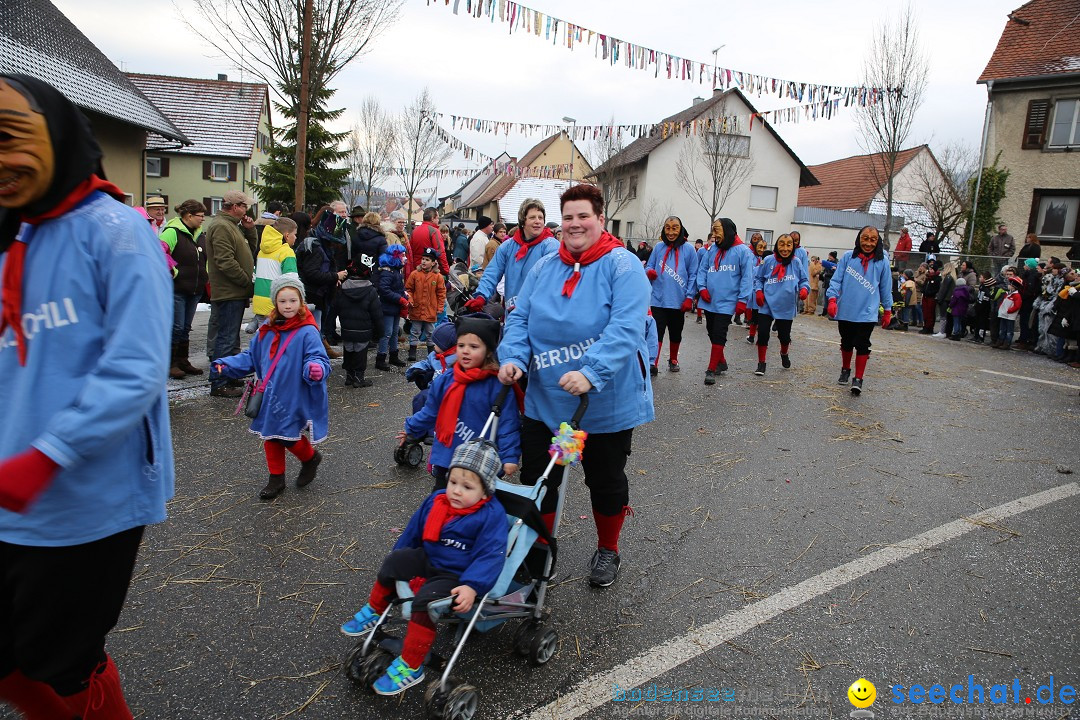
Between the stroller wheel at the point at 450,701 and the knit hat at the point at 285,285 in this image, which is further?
the knit hat at the point at 285,285

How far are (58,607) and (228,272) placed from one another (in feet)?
20.7

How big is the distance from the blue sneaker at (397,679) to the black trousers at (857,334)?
7761 millimetres

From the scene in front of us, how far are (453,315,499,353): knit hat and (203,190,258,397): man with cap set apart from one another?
4.91 m

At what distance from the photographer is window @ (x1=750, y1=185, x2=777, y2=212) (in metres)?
38.0

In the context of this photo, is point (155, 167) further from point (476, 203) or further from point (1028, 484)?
point (1028, 484)

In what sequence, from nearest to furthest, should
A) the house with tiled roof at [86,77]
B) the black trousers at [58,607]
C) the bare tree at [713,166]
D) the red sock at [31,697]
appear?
the black trousers at [58,607] → the red sock at [31,697] → the house with tiled roof at [86,77] → the bare tree at [713,166]

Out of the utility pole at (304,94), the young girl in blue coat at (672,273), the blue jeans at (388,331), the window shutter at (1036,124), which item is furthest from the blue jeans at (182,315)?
the window shutter at (1036,124)

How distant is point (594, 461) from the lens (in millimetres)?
3605

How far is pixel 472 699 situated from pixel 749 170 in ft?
126

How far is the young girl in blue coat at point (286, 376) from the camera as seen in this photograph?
186 inches

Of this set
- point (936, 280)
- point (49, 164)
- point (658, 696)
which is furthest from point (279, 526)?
point (936, 280)

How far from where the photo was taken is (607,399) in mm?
3475

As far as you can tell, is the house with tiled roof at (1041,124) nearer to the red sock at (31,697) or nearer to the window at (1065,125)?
the window at (1065,125)

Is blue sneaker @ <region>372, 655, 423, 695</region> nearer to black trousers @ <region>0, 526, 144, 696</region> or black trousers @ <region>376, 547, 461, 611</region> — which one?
black trousers @ <region>376, 547, 461, 611</region>
